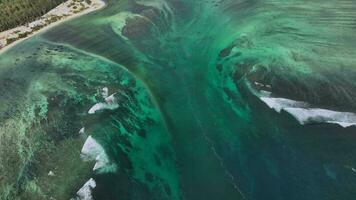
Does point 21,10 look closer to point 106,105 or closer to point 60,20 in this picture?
point 60,20

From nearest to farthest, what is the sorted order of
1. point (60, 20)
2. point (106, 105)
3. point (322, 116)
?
point (322, 116) < point (106, 105) < point (60, 20)

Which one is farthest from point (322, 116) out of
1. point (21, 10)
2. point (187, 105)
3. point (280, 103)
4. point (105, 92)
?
point (21, 10)

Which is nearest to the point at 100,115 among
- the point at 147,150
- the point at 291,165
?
the point at 147,150

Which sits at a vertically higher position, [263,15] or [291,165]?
[263,15]

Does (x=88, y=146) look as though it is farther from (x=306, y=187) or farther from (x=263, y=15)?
(x=263, y=15)

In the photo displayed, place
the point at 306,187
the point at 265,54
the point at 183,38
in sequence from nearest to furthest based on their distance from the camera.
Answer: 1. the point at 306,187
2. the point at 265,54
3. the point at 183,38

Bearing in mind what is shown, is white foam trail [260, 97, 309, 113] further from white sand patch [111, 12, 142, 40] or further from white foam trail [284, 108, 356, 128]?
white sand patch [111, 12, 142, 40]

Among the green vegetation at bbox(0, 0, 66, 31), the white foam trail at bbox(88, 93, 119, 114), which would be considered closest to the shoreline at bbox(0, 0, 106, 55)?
the green vegetation at bbox(0, 0, 66, 31)
